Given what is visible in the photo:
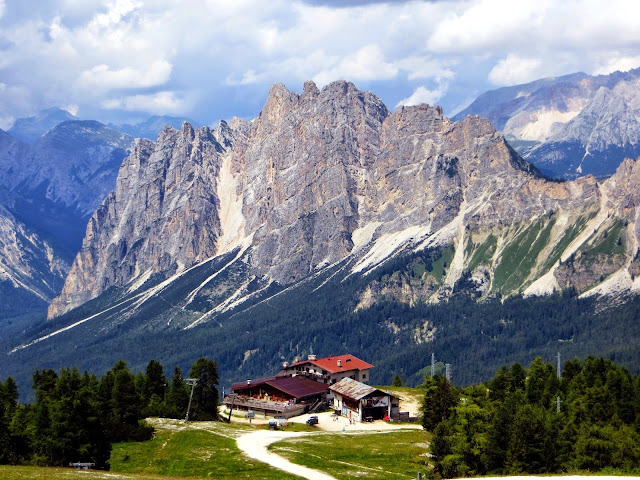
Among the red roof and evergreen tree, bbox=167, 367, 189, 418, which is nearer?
evergreen tree, bbox=167, 367, 189, 418

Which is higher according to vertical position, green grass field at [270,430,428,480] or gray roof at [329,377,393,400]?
gray roof at [329,377,393,400]

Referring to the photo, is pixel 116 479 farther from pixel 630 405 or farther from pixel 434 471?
pixel 630 405

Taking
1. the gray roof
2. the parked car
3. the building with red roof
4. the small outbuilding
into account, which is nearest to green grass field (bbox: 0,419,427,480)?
the parked car

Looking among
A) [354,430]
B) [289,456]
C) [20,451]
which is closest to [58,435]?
[20,451]

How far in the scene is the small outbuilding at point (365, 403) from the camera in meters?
152

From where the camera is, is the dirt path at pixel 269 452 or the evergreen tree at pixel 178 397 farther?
the evergreen tree at pixel 178 397

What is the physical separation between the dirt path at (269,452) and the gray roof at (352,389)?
25388 mm

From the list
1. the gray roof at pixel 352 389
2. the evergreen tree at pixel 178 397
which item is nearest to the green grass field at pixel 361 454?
the gray roof at pixel 352 389

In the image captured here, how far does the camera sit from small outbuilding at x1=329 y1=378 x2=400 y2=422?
498 feet

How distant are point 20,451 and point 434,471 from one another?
163 feet

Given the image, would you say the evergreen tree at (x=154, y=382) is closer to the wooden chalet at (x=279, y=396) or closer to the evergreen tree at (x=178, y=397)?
the evergreen tree at (x=178, y=397)

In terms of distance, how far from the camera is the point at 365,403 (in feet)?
498

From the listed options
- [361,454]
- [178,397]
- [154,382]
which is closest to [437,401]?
[361,454]

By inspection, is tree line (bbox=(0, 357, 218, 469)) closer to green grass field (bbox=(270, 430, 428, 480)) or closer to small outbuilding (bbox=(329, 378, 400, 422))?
green grass field (bbox=(270, 430, 428, 480))
